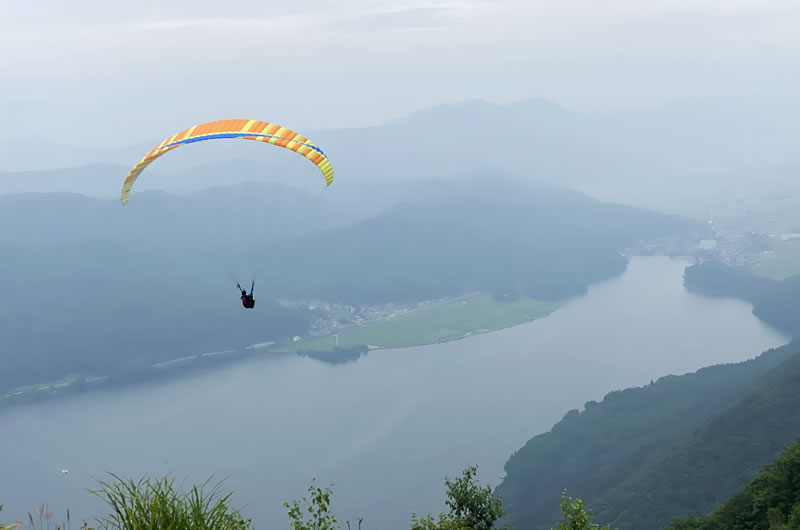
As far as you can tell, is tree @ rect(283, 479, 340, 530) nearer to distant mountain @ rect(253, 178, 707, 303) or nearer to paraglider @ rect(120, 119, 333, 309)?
paraglider @ rect(120, 119, 333, 309)

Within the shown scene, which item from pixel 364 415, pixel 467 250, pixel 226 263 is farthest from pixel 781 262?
pixel 226 263

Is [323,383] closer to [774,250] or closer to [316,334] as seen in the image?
[316,334]

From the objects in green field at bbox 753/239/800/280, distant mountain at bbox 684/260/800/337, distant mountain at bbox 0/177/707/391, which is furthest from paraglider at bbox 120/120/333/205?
green field at bbox 753/239/800/280

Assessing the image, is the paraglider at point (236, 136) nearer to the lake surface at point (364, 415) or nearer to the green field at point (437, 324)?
the lake surface at point (364, 415)

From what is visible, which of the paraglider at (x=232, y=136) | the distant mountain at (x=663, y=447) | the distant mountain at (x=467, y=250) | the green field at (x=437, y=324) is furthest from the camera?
the distant mountain at (x=467, y=250)

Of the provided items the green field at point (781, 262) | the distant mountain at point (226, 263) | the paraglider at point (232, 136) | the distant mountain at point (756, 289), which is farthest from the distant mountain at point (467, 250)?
the paraglider at point (232, 136)

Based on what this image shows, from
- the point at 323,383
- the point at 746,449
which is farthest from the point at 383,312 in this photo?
the point at 746,449

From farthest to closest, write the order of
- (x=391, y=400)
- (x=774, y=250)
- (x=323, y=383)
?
(x=774, y=250) → (x=323, y=383) → (x=391, y=400)
